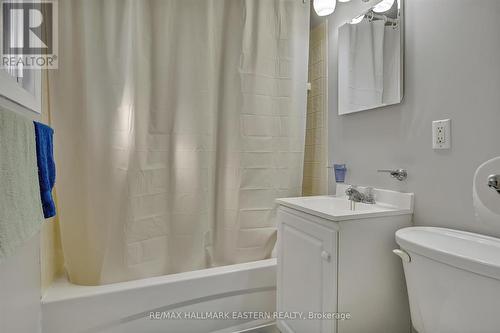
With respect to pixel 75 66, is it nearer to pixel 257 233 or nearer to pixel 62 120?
pixel 62 120

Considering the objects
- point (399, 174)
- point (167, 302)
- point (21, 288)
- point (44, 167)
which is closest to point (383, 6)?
point (399, 174)

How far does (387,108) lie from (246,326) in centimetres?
144

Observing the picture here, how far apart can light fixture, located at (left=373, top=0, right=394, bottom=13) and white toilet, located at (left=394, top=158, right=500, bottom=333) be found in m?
0.90

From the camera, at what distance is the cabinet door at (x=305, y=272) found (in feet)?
3.64

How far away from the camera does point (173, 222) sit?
1.60m

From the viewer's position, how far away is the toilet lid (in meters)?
0.93

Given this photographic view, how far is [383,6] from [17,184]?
1.69 meters

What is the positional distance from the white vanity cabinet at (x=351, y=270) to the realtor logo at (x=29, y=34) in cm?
129

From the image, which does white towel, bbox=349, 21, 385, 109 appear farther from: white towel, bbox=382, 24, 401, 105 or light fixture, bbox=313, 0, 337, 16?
light fixture, bbox=313, 0, 337, 16

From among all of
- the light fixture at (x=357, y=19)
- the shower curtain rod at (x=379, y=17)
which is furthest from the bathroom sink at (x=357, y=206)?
the light fixture at (x=357, y=19)

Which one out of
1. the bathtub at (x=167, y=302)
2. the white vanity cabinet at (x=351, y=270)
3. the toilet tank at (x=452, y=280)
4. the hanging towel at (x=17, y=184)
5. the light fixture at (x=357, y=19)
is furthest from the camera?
the light fixture at (x=357, y=19)

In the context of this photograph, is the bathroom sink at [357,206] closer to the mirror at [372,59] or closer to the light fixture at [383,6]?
the mirror at [372,59]

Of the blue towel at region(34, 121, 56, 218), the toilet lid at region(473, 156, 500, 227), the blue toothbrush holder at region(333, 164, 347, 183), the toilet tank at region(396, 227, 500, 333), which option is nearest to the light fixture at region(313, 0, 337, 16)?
the blue toothbrush holder at region(333, 164, 347, 183)

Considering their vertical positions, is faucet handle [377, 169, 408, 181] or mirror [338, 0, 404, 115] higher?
→ mirror [338, 0, 404, 115]
